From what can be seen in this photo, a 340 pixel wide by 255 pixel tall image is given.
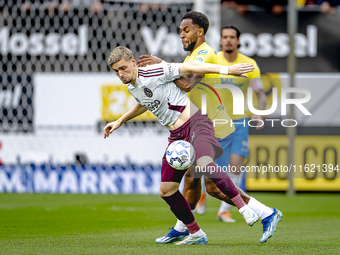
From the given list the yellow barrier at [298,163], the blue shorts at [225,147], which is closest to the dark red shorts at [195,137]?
the blue shorts at [225,147]

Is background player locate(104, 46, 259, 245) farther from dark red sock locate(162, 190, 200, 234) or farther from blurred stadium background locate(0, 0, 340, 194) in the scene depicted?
blurred stadium background locate(0, 0, 340, 194)

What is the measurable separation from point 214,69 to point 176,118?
0.54m

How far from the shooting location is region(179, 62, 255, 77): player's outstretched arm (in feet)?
A: 12.3

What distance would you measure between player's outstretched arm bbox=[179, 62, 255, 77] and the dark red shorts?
0.39 meters

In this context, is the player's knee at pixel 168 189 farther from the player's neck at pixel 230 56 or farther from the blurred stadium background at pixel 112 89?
the blurred stadium background at pixel 112 89

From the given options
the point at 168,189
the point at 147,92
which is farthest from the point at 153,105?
Answer: the point at 168,189

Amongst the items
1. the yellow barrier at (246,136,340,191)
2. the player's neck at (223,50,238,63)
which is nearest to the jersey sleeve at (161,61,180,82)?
the player's neck at (223,50,238,63)

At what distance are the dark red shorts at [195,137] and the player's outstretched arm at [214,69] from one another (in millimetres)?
394

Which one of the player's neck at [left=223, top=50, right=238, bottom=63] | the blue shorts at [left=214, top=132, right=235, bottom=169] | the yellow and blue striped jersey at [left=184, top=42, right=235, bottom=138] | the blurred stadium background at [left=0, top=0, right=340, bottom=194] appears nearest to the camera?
the yellow and blue striped jersey at [left=184, top=42, right=235, bottom=138]

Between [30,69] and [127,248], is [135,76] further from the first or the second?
[30,69]

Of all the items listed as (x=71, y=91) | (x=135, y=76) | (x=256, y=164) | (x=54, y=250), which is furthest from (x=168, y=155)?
(x=71, y=91)

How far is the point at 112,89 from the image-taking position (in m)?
9.80

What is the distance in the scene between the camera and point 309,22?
1015 cm

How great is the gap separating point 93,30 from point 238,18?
2638 millimetres
